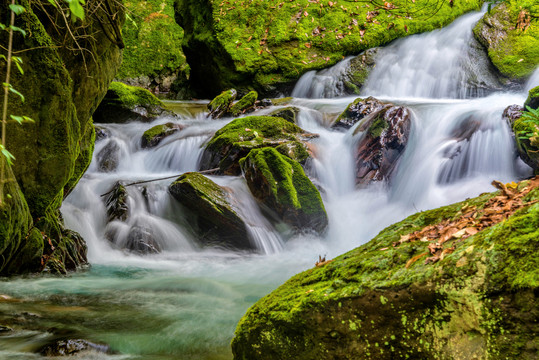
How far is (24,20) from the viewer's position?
332 centimetres

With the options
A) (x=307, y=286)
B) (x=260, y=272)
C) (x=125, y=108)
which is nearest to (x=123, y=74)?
(x=125, y=108)

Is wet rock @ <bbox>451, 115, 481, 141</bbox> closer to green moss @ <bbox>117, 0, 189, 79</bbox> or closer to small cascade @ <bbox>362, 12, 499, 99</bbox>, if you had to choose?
small cascade @ <bbox>362, 12, 499, 99</bbox>

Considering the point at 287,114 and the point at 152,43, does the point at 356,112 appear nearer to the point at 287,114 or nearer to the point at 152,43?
the point at 287,114

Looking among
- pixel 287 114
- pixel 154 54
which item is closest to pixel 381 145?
pixel 287 114

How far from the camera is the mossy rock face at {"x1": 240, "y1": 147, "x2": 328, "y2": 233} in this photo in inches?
285

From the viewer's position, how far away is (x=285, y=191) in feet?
23.7

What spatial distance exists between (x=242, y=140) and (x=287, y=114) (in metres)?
2.94

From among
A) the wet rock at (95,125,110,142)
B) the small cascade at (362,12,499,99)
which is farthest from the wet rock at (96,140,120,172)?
the small cascade at (362,12,499,99)

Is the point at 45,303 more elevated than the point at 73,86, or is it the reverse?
the point at 73,86

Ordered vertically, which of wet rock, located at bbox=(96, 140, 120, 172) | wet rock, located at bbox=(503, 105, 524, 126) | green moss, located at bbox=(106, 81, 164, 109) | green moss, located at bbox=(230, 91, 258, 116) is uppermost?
green moss, located at bbox=(230, 91, 258, 116)

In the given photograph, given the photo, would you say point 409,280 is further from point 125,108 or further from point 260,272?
point 125,108

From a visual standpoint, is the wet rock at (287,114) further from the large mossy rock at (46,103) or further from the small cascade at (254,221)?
the large mossy rock at (46,103)

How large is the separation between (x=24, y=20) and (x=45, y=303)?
2.70m

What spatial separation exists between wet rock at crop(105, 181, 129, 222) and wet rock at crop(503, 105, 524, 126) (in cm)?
748
